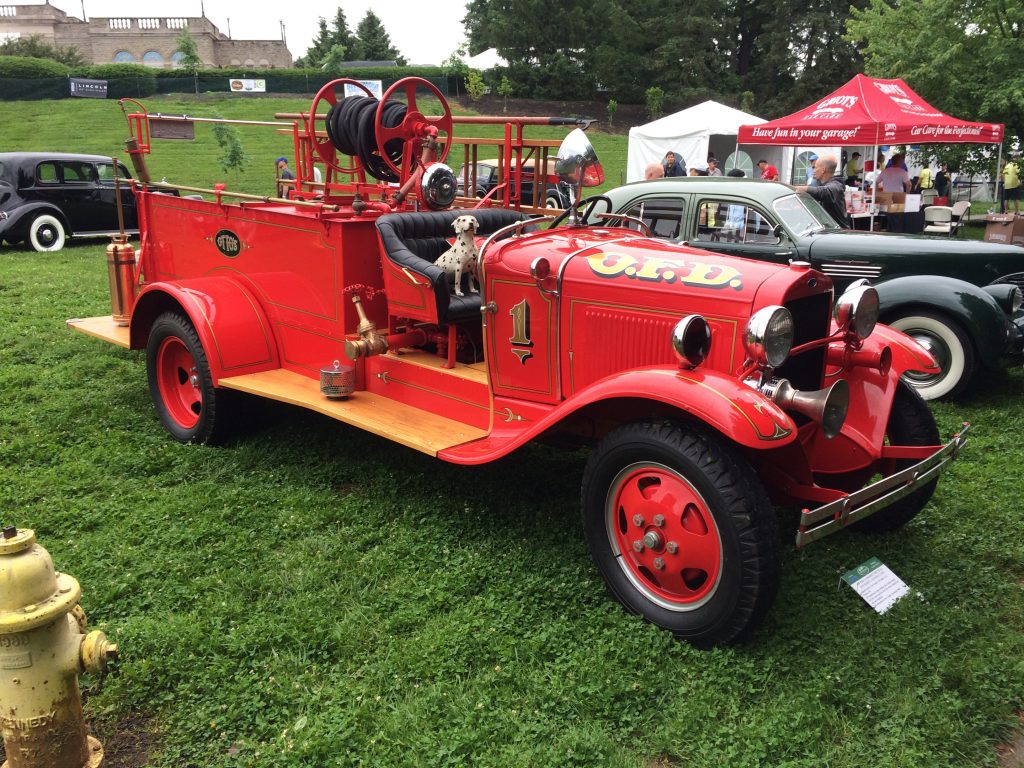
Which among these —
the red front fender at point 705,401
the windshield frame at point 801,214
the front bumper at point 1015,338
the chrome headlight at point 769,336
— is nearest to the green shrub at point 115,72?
the windshield frame at point 801,214

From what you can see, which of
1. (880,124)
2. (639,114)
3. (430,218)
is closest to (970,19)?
(880,124)

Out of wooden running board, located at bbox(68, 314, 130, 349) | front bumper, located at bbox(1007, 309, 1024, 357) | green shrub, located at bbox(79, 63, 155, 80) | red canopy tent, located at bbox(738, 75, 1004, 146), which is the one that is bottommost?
front bumper, located at bbox(1007, 309, 1024, 357)

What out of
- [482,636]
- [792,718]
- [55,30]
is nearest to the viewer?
[792,718]

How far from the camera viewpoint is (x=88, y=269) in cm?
1093

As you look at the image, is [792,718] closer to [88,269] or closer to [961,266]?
[961,266]

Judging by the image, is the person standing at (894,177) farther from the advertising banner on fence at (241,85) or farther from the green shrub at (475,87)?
the advertising banner on fence at (241,85)

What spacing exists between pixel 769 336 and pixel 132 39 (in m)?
70.8

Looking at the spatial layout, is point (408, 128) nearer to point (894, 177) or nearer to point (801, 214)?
point (801, 214)

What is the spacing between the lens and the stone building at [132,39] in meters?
60.5

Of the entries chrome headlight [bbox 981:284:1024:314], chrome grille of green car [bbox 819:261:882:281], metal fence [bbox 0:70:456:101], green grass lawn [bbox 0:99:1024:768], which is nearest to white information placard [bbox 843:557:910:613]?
green grass lawn [bbox 0:99:1024:768]

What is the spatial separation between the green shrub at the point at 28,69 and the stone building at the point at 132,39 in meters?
25.8

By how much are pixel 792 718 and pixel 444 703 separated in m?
1.19

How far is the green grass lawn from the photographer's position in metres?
2.60

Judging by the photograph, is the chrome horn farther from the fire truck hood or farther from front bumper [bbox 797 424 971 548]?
the fire truck hood
